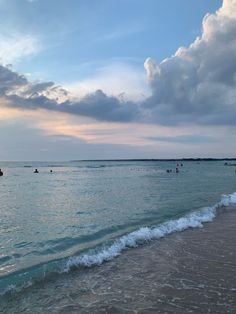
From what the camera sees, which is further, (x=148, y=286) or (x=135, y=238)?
(x=135, y=238)

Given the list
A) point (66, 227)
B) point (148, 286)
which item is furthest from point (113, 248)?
point (66, 227)

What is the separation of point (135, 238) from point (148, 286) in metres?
6.21

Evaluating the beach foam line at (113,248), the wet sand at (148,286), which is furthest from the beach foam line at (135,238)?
the wet sand at (148,286)

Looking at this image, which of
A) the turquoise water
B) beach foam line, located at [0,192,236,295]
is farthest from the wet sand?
the turquoise water

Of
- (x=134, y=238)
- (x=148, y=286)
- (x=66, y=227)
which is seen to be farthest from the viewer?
(x=66, y=227)

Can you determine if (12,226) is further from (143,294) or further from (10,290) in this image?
(143,294)

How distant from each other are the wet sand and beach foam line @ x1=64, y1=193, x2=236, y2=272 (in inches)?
18.1

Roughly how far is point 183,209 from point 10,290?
61.0ft

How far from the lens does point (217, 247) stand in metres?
14.5

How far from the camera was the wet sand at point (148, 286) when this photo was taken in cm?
886

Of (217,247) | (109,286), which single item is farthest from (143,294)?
(217,247)

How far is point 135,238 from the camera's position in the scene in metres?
16.5

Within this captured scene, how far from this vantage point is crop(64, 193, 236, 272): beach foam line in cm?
1291

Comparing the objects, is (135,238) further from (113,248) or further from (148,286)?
(148,286)
